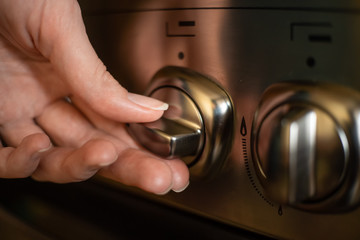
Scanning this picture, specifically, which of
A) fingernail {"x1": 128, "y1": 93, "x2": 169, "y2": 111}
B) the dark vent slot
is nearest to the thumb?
fingernail {"x1": 128, "y1": 93, "x2": 169, "y2": 111}

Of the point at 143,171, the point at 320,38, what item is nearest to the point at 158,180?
the point at 143,171

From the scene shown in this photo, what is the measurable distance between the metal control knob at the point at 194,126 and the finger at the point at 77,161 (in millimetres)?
38

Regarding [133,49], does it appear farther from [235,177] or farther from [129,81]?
[235,177]

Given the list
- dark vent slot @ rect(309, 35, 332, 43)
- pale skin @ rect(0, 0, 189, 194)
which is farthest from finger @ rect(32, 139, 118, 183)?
dark vent slot @ rect(309, 35, 332, 43)

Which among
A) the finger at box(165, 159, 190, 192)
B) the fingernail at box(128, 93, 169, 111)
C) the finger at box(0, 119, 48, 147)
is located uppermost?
the fingernail at box(128, 93, 169, 111)

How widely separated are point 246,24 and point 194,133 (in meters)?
0.08

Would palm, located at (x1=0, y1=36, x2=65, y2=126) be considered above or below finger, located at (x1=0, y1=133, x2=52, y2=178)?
above

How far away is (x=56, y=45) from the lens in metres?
0.27

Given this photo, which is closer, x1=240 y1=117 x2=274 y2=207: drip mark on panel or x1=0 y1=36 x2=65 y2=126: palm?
x1=240 y1=117 x2=274 y2=207: drip mark on panel

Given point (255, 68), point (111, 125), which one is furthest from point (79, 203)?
point (255, 68)

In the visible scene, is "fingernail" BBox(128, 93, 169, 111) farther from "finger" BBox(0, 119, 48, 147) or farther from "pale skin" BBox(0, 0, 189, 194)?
"finger" BBox(0, 119, 48, 147)

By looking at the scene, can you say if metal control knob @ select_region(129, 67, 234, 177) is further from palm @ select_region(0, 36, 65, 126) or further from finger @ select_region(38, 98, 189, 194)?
palm @ select_region(0, 36, 65, 126)

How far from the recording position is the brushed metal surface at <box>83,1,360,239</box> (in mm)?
192

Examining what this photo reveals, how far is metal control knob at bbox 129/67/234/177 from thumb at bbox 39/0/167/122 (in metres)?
0.01
